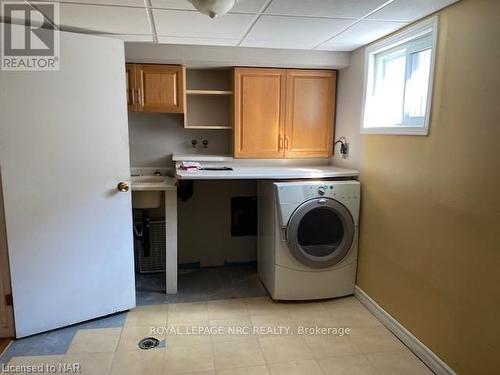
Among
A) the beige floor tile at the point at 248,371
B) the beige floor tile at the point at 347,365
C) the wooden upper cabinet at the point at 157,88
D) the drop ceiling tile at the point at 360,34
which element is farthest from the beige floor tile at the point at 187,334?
the drop ceiling tile at the point at 360,34

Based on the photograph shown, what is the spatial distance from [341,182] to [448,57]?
113cm

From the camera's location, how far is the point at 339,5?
6.17 ft

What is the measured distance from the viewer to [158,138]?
327 centimetres

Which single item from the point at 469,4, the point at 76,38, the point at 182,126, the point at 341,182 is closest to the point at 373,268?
the point at 341,182

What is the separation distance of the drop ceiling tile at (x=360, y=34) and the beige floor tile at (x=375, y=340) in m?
2.01

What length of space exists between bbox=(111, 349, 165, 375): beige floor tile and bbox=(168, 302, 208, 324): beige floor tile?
14.6 inches

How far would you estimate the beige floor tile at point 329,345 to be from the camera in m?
2.20

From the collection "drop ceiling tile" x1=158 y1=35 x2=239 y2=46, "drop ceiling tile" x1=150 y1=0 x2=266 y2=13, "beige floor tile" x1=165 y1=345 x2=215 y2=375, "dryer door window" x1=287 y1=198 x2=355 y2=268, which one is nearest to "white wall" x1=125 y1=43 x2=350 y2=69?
"drop ceiling tile" x1=158 y1=35 x2=239 y2=46

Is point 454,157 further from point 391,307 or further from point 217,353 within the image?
point 217,353

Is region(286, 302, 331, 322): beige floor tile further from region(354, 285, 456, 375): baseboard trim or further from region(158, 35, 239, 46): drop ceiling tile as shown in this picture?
region(158, 35, 239, 46): drop ceiling tile

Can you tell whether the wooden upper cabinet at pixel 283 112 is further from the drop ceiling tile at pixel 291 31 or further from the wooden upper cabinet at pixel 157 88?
the wooden upper cabinet at pixel 157 88

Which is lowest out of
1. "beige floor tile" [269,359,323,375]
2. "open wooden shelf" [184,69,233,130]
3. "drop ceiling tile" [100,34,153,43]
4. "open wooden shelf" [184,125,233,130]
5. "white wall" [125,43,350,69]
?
"beige floor tile" [269,359,323,375]

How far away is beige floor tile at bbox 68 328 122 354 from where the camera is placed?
7.18 ft

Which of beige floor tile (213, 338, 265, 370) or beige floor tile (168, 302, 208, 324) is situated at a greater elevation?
beige floor tile (168, 302, 208, 324)
